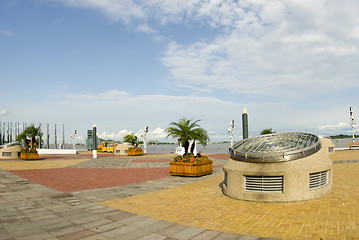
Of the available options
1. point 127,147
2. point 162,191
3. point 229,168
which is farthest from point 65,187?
point 127,147

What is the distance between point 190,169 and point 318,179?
7839mm

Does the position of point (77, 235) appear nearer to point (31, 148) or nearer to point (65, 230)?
point (65, 230)

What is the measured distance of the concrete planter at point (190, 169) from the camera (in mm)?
15203

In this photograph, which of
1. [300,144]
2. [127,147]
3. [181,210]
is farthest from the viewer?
[127,147]

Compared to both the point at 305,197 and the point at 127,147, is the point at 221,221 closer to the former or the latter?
the point at 305,197

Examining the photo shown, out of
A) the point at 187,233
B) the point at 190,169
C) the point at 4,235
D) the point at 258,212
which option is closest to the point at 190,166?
the point at 190,169

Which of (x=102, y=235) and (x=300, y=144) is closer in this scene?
(x=102, y=235)

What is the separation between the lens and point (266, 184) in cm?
875

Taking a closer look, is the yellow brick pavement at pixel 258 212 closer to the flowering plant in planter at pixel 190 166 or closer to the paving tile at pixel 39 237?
the paving tile at pixel 39 237

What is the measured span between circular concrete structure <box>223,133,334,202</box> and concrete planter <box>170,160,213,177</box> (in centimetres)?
530

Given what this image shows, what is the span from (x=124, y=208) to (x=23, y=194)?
5703 millimetres

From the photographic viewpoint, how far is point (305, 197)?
8570 millimetres

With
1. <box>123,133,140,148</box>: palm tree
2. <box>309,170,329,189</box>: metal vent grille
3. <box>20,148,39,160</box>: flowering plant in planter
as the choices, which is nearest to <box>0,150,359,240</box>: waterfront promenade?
<box>309,170,329,189</box>: metal vent grille

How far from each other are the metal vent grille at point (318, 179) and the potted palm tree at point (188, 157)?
7.45 meters
